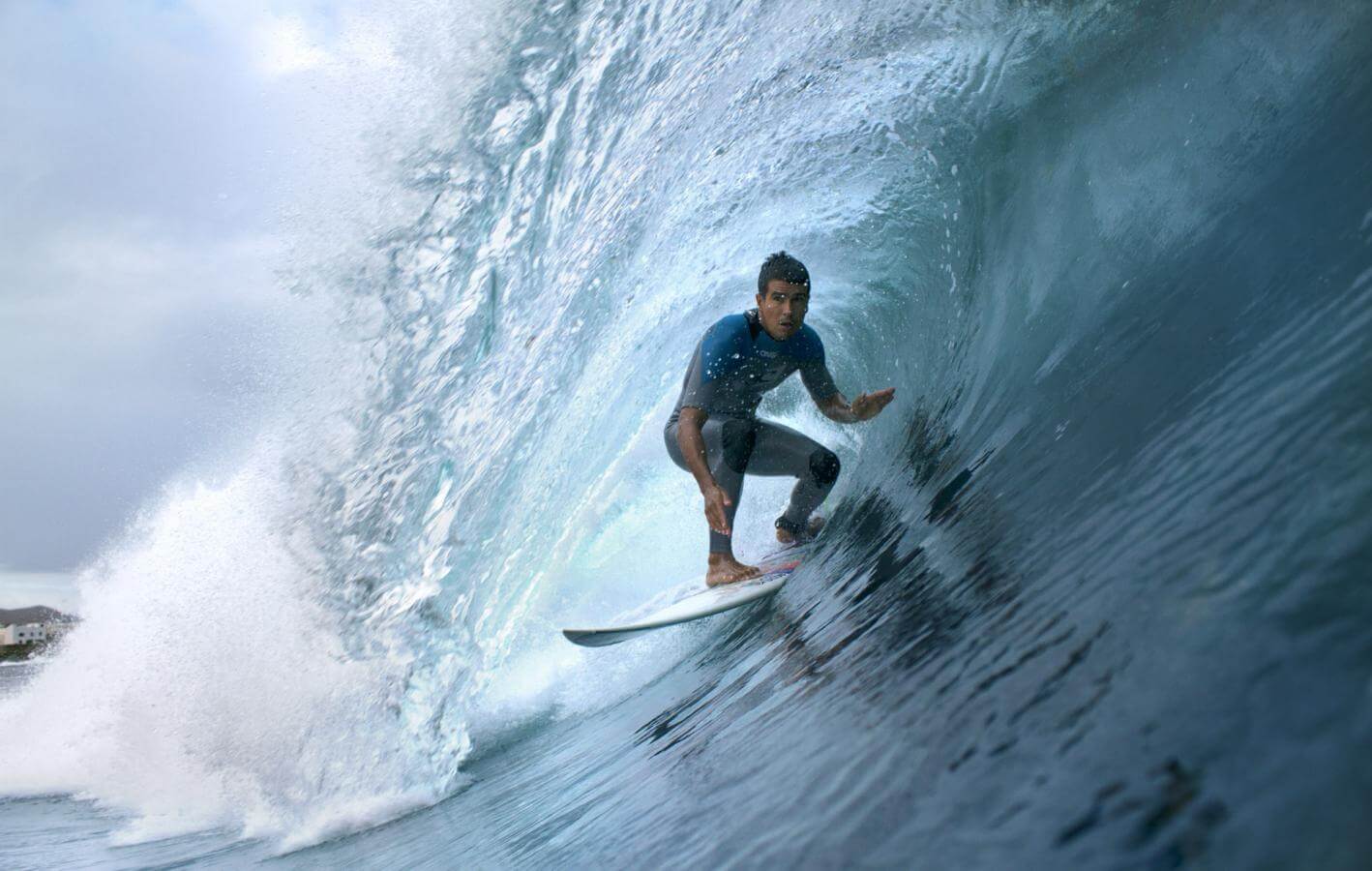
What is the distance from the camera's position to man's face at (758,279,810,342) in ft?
15.5

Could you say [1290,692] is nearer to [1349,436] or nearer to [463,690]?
[1349,436]

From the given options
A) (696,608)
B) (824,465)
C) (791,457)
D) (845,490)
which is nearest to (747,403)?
(791,457)

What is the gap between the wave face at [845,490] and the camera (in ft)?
4.38

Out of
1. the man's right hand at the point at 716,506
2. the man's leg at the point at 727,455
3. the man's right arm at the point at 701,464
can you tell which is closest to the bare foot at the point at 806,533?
the man's leg at the point at 727,455

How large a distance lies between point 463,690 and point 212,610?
77.0 inches

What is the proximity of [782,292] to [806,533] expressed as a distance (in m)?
1.43

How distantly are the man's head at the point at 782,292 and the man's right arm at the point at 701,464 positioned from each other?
0.55m

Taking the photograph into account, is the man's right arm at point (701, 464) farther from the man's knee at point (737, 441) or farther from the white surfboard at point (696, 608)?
the white surfboard at point (696, 608)

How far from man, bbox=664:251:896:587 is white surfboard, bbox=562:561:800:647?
0.10m

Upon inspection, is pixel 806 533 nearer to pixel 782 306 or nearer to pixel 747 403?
pixel 747 403

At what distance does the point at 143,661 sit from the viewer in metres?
6.80

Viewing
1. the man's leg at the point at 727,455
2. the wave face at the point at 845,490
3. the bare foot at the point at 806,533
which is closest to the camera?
the wave face at the point at 845,490

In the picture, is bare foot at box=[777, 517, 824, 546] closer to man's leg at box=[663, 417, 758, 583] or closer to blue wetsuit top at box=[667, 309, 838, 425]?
man's leg at box=[663, 417, 758, 583]

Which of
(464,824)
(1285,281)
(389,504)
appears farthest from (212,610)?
(1285,281)
